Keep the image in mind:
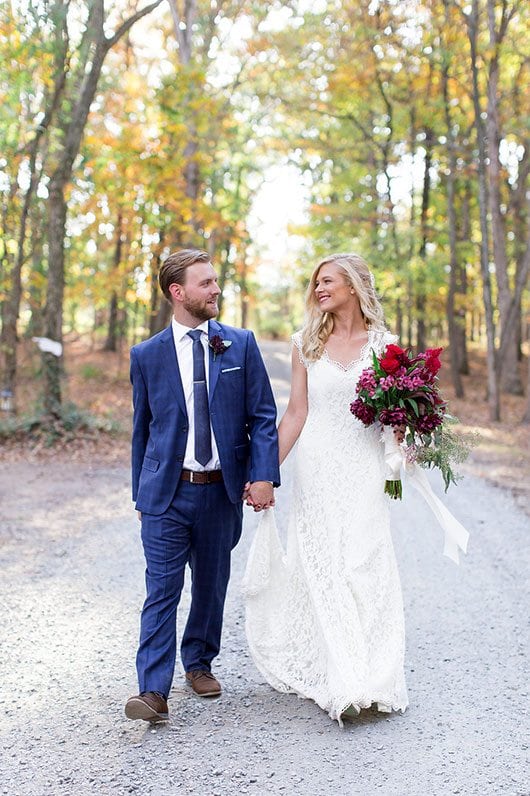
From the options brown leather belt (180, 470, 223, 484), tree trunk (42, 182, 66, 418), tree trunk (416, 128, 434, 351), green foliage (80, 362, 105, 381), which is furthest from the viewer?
green foliage (80, 362, 105, 381)

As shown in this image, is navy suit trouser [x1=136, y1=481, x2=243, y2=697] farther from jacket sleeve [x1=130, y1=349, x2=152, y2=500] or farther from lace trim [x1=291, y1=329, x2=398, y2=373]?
lace trim [x1=291, y1=329, x2=398, y2=373]

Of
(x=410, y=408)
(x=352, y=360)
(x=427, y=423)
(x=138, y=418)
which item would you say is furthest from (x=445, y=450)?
(x=138, y=418)

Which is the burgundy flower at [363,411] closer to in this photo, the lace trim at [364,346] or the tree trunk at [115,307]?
the lace trim at [364,346]

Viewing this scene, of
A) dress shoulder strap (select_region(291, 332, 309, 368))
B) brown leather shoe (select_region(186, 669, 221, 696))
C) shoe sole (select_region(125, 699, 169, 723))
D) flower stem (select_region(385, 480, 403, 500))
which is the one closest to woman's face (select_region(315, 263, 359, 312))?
dress shoulder strap (select_region(291, 332, 309, 368))

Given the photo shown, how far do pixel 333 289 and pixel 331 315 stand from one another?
178 mm

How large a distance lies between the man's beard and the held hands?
2.82 feet

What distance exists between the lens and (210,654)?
4629mm

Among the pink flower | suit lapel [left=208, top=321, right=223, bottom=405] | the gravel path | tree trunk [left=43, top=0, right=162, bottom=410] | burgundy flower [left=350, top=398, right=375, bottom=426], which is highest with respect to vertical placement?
tree trunk [left=43, top=0, right=162, bottom=410]

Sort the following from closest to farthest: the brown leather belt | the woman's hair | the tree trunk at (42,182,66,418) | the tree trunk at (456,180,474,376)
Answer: the brown leather belt < the woman's hair < the tree trunk at (42,182,66,418) < the tree trunk at (456,180,474,376)

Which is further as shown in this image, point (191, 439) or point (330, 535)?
point (330, 535)

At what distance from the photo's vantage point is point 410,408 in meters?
4.36

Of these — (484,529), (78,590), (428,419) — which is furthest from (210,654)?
(484,529)

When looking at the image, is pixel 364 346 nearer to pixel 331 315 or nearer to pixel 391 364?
pixel 331 315

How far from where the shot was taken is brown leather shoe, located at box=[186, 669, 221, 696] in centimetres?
450
